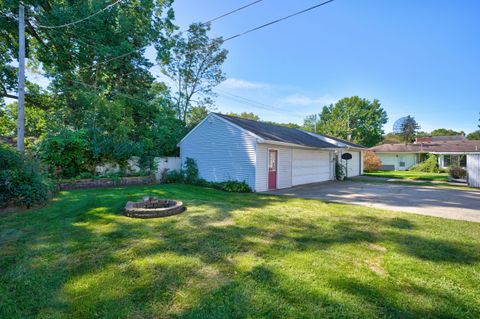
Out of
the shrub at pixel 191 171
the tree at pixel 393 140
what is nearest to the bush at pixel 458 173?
the shrub at pixel 191 171

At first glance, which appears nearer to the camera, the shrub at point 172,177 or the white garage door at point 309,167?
the shrub at point 172,177

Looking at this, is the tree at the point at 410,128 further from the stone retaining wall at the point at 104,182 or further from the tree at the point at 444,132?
the stone retaining wall at the point at 104,182

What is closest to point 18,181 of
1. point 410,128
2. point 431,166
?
point 431,166

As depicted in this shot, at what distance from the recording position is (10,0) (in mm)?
12953

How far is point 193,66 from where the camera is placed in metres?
23.6

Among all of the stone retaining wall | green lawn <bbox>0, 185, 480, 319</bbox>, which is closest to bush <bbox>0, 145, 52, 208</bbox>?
green lawn <bbox>0, 185, 480, 319</bbox>

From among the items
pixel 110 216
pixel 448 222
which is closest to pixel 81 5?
pixel 110 216

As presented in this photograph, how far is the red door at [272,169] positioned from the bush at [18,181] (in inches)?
345

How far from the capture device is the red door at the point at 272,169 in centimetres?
1175

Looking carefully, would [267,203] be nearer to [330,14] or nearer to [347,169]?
[330,14]

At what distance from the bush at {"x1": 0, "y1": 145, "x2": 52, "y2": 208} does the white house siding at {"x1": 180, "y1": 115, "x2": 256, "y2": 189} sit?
7.18m

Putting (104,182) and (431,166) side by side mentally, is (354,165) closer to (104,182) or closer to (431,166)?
(431,166)

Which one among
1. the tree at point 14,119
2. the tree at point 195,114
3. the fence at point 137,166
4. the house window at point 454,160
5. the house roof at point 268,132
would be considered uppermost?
the tree at point 195,114

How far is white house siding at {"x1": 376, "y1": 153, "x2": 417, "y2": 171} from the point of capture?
30719mm
